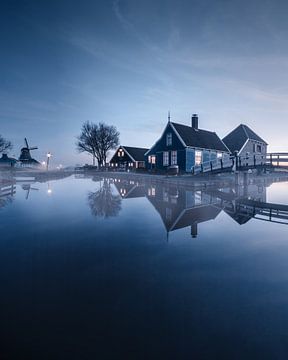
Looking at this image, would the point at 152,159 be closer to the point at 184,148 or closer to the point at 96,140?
the point at 184,148

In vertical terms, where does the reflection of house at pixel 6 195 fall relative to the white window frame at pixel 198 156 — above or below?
below

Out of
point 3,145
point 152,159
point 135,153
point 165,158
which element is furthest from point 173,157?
point 3,145

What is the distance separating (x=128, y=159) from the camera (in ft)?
163

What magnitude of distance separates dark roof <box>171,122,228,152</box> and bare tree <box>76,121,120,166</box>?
32588 millimetres

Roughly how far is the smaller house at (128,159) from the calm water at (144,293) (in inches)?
1669

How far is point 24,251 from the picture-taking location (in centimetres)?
511

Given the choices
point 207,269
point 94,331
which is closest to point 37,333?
point 94,331

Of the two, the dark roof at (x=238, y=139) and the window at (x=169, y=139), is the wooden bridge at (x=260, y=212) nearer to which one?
the window at (x=169, y=139)

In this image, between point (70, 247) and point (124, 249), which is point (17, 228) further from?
point (124, 249)

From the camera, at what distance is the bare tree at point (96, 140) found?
197 feet

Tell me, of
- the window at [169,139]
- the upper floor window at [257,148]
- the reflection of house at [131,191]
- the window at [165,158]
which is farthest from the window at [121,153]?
the reflection of house at [131,191]

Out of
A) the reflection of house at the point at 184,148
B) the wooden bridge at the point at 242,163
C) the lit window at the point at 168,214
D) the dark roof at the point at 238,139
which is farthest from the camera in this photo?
the dark roof at the point at 238,139

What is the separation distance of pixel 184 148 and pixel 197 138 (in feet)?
16.1

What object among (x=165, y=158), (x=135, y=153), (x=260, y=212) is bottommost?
(x=260, y=212)
